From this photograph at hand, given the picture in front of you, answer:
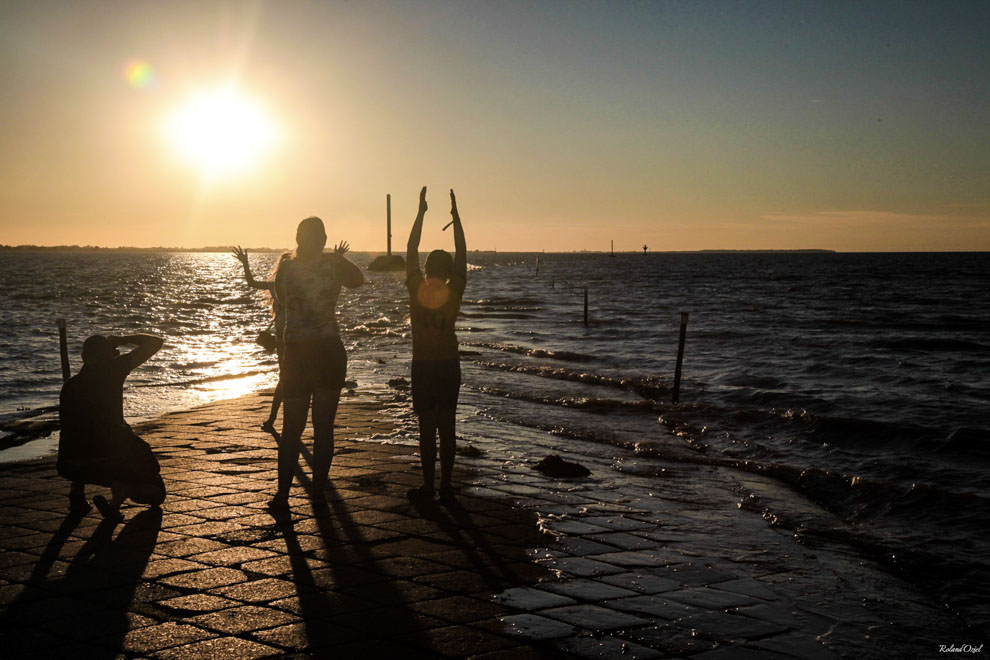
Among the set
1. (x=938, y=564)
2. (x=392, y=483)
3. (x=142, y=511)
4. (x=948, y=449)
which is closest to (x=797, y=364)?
(x=948, y=449)

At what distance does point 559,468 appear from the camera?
8164 millimetres

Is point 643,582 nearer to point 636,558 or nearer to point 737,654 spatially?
point 636,558

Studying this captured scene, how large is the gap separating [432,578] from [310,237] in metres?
2.72

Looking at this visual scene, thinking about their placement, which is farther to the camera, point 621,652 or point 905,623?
point 905,623

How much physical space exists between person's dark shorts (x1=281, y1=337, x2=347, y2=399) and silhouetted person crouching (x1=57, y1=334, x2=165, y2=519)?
43.6 inches

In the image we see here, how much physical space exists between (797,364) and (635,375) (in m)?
5.57

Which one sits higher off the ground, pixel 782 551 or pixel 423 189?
pixel 423 189

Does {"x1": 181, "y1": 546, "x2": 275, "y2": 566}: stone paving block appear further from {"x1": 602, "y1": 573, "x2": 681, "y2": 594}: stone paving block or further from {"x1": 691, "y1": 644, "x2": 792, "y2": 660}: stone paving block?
{"x1": 691, "y1": 644, "x2": 792, "y2": 660}: stone paving block

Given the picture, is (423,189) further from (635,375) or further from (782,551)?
(635,375)

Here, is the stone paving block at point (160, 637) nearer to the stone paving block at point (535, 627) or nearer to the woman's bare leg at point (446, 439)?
the stone paving block at point (535, 627)

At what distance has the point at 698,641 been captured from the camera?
412 centimetres

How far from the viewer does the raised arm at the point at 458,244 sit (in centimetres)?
597

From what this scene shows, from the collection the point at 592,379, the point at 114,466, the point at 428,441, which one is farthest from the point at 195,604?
the point at 592,379

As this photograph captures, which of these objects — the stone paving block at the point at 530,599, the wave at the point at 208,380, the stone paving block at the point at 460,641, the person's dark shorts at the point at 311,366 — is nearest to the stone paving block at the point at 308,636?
the stone paving block at the point at 460,641
